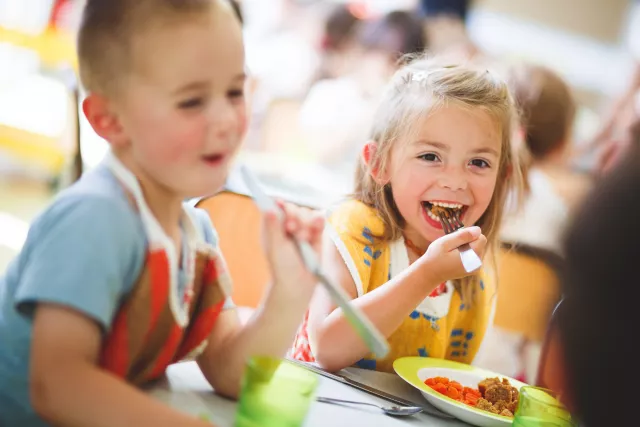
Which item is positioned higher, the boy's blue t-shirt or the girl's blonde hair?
the girl's blonde hair

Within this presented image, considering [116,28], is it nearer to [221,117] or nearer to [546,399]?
[221,117]

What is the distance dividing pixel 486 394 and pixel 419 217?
1.01 ft

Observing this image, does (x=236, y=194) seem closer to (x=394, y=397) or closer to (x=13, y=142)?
(x=394, y=397)

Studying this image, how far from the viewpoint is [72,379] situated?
63 centimetres

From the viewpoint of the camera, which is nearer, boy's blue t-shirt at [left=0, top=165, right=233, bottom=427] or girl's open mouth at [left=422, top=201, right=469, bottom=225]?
boy's blue t-shirt at [left=0, top=165, right=233, bottom=427]

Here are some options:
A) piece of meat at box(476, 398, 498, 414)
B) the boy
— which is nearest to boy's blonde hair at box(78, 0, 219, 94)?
the boy

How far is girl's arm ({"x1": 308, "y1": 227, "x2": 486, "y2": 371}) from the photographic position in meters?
1.08

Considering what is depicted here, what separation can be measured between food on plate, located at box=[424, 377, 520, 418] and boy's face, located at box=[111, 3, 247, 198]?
562 mm

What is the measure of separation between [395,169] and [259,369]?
1.91 feet

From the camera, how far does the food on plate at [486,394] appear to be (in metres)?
1.07

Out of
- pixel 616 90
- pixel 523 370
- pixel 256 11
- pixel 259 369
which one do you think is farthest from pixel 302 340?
pixel 616 90

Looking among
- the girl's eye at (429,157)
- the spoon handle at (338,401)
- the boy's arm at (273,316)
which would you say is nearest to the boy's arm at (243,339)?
the boy's arm at (273,316)

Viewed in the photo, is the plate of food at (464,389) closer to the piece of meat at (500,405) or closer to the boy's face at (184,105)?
the piece of meat at (500,405)

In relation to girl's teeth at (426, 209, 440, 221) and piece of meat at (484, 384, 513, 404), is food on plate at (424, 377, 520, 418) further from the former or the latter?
girl's teeth at (426, 209, 440, 221)
